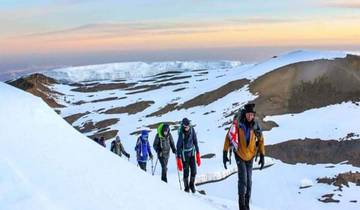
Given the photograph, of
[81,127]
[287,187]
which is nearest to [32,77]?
[81,127]

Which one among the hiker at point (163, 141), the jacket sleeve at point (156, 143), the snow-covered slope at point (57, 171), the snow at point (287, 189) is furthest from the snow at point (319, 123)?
the snow-covered slope at point (57, 171)

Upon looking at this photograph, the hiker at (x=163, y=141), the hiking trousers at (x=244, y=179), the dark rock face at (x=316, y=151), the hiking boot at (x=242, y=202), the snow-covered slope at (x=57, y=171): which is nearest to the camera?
the snow-covered slope at (x=57, y=171)

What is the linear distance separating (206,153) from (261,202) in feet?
33.5

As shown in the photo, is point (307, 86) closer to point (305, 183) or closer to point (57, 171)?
point (305, 183)

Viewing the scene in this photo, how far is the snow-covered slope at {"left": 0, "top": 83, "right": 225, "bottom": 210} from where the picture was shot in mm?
5273

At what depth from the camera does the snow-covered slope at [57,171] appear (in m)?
5.27

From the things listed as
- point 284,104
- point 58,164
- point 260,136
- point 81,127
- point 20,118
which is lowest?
point 81,127

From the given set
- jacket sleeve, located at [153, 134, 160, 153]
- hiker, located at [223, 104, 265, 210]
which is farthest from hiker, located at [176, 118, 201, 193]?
hiker, located at [223, 104, 265, 210]

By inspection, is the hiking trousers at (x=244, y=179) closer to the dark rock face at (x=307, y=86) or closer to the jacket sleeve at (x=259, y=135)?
the jacket sleeve at (x=259, y=135)

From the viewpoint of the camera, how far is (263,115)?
152ft

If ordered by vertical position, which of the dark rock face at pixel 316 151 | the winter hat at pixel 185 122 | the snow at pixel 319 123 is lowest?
the dark rock face at pixel 316 151

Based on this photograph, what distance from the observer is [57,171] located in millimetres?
5852

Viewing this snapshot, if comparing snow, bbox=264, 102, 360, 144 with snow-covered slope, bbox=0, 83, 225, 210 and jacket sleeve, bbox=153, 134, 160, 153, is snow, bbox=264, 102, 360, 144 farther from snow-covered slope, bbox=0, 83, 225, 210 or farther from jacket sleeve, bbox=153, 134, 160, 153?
snow-covered slope, bbox=0, 83, 225, 210

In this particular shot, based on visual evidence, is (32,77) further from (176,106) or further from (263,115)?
(263,115)
